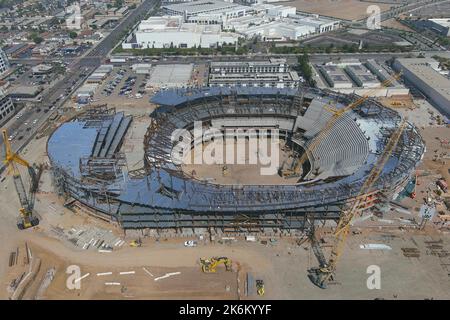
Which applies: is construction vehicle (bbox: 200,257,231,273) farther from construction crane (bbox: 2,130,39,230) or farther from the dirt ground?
construction crane (bbox: 2,130,39,230)

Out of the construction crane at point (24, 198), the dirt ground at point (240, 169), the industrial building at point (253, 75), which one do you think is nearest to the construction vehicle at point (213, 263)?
the dirt ground at point (240, 169)

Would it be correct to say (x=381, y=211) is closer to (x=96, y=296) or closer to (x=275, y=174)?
(x=275, y=174)

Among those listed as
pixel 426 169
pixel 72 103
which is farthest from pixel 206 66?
pixel 426 169

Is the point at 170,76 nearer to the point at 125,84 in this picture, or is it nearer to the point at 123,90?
the point at 125,84

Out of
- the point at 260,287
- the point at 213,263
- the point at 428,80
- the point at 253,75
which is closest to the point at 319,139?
the point at 213,263

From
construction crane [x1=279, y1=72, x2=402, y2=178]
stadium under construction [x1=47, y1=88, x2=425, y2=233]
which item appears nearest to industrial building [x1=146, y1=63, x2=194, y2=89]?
stadium under construction [x1=47, y1=88, x2=425, y2=233]

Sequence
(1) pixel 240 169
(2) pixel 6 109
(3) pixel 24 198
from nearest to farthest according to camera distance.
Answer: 1. (3) pixel 24 198
2. (1) pixel 240 169
3. (2) pixel 6 109
